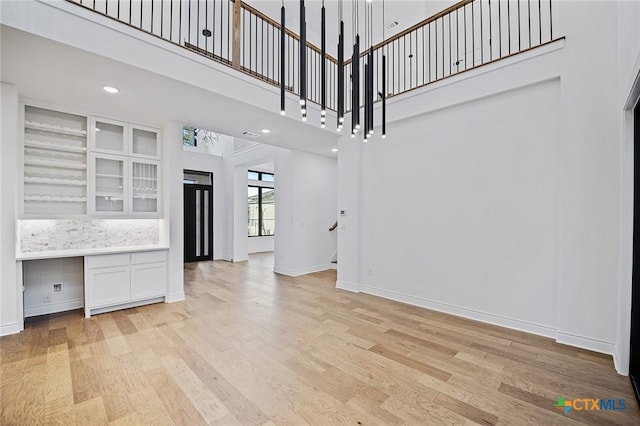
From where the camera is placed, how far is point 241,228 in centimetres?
830

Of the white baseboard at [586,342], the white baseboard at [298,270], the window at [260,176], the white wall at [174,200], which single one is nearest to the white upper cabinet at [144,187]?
the white wall at [174,200]

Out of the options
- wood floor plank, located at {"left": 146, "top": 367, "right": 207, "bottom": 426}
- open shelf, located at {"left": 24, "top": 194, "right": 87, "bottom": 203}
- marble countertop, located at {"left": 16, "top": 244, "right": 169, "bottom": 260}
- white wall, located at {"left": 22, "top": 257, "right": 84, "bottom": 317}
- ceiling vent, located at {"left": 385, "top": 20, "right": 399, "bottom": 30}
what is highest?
ceiling vent, located at {"left": 385, "top": 20, "right": 399, "bottom": 30}

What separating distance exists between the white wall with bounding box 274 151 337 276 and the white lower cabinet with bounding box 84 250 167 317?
2.72 metres

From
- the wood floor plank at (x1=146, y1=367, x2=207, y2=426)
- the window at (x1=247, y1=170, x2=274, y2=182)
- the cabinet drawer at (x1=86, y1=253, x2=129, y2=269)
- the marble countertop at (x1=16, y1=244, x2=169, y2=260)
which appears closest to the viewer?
the wood floor plank at (x1=146, y1=367, x2=207, y2=426)

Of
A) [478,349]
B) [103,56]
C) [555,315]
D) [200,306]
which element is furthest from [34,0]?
[555,315]

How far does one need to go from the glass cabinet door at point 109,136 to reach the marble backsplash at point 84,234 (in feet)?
3.59

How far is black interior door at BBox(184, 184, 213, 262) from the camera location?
7980 mm

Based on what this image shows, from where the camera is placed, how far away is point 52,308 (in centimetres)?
395

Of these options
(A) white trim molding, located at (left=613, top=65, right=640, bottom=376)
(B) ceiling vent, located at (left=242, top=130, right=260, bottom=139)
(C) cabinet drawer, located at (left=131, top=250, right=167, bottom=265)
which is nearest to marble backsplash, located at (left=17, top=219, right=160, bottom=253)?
(C) cabinet drawer, located at (left=131, top=250, right=167, bottom=265)

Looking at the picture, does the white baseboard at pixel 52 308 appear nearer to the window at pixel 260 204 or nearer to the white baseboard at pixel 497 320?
the white baseboard at pixel 497 320

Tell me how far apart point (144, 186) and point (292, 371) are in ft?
12.3

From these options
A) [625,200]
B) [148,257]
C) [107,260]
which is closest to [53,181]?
[107,260]

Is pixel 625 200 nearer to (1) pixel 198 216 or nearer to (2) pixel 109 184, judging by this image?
(2) pixel 109 184

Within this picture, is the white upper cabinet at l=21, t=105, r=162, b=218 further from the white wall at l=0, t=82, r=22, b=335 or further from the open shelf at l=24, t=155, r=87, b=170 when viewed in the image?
the white wall at l=0, t=82, r=22, b=335
